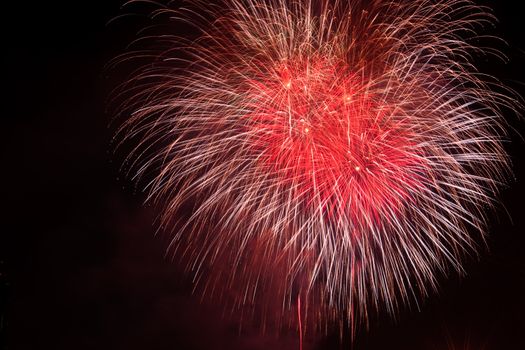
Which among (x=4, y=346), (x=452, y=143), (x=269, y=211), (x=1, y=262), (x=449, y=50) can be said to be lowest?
(x=4, y=346)

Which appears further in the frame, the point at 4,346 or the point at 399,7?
the point at 399,7

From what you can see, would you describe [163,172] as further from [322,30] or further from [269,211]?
[322,30]

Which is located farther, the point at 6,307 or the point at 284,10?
the point at 284,10

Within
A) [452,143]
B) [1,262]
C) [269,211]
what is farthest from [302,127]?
[1,262]

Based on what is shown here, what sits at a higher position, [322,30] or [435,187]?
[322,30]

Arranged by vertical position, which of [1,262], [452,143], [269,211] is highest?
[452,143]

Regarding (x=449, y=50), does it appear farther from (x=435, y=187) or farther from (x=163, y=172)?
(x=163, y=172)

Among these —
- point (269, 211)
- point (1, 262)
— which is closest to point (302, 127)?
point (269, 211)

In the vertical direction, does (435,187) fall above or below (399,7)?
below

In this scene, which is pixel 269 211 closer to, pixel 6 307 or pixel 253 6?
pixel 253 6
